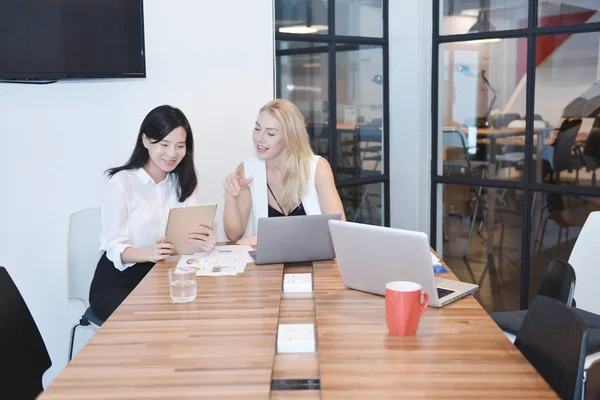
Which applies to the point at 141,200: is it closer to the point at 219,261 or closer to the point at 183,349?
the point at 219,261

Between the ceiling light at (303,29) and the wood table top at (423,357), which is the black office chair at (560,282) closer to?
the wood table top at (423,357)

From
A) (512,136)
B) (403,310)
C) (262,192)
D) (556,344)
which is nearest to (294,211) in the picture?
(262,192)

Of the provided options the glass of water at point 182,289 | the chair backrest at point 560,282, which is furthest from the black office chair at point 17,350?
the chair backrest at point 560,282

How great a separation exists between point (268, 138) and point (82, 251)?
42.2 inches

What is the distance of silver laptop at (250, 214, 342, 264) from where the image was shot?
2350mm

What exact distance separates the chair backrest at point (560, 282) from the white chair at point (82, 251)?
2055mm

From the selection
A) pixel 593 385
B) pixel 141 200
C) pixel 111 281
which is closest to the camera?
pixel 111 281

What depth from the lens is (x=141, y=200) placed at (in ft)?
9.49

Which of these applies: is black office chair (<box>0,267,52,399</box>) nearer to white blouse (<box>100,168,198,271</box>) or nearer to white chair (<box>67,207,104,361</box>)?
white blouse (<box>100,168,198,271</box>)

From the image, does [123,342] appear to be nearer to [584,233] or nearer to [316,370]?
[316,370]

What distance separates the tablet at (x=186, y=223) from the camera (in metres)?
2.48

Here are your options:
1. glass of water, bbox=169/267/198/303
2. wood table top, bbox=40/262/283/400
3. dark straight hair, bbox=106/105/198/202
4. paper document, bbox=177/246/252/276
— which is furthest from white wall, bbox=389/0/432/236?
glass of water, bbox=169/267/198/303

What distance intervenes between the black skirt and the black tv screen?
3.19ft

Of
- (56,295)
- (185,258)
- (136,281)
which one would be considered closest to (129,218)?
(136,281)
